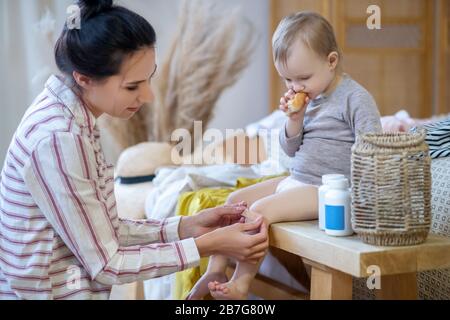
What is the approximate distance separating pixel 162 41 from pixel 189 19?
17.0 inches

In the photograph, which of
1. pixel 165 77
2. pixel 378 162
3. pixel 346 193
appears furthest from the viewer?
pixel 165 77

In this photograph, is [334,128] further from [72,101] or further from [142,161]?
[142,161]

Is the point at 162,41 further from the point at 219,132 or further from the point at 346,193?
the point at 346,193

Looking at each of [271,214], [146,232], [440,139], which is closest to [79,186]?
[146,232]

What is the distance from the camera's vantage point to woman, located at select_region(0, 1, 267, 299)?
4.26 feet

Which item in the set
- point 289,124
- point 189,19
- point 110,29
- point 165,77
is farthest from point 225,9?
point 110,29

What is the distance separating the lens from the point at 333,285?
1.35m

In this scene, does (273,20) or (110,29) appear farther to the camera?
(273,20)

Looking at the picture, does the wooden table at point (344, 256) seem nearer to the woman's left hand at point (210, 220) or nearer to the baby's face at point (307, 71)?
the woman's left hand at point (210, 220)

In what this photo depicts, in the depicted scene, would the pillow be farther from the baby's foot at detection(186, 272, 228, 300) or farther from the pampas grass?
the baby's foot at detection(186, 272, 228, 300)

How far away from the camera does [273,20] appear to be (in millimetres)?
3879

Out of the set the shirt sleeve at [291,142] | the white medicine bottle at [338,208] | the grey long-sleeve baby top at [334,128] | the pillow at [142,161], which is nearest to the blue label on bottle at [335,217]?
the white medicine bottle at [338,208]

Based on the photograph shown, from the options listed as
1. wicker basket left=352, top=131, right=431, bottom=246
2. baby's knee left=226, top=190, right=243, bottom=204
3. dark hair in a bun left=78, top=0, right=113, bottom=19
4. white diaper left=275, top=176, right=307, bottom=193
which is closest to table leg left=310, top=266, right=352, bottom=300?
wicker basket left=352, top=131, right=431, bottom=246

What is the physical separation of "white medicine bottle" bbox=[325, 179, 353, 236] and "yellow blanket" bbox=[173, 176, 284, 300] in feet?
1.96
